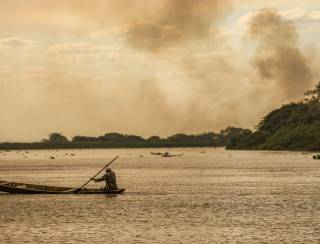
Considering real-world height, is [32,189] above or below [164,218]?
above

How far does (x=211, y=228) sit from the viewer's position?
46.7m

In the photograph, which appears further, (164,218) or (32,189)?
(32,189)

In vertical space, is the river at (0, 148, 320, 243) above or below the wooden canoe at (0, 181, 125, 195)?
below

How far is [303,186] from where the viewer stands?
88.1 meters

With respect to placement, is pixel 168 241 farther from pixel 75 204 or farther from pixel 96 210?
pixel 75 204

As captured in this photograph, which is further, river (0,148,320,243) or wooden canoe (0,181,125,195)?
wooden canoe (0,181,125,195)

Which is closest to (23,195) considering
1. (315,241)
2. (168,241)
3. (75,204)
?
(75,204)

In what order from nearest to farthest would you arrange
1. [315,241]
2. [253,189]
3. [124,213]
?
[315,241]
[124,213]
[253,189]

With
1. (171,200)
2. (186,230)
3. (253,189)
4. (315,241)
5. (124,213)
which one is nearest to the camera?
(315,241)

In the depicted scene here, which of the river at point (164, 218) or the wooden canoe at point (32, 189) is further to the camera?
the wooden canoe at point (32, 189)

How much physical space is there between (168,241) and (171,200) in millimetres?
26417

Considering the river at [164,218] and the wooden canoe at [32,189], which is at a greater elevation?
the wooden canoe at [32,189]

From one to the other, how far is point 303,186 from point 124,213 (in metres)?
38.0

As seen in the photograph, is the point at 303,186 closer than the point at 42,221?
No
